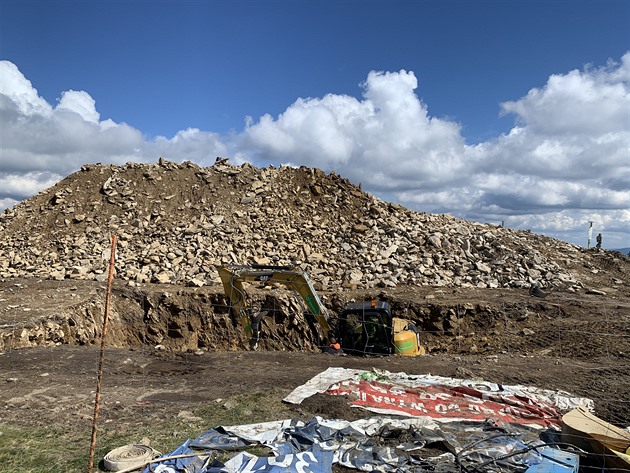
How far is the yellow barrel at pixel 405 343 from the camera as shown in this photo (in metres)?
11.1

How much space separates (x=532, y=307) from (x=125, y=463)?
46.0ft

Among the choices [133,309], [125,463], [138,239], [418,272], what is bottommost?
[125,463]

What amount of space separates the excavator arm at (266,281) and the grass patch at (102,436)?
11.7 ft

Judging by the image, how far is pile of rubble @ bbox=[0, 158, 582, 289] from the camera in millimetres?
18812

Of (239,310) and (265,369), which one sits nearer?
(265,369)

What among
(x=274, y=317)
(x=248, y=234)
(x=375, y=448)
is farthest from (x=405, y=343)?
(x=248, y=234)

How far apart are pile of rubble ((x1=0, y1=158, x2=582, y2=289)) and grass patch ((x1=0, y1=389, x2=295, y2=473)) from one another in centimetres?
1024

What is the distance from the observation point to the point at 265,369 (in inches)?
397

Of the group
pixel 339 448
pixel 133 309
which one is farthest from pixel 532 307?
pixel 133 309

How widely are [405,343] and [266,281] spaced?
3602 mm

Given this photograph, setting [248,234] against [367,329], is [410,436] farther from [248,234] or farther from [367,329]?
[248,234]

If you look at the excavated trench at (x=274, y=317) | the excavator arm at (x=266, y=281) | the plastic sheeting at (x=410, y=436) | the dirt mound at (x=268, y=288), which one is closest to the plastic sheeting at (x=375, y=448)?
the plastic sheeting at (x=410, y=436)

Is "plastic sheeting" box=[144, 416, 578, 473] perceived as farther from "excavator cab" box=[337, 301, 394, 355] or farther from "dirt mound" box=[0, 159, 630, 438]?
"excavator cab" box=[337, 301, 394, 355]

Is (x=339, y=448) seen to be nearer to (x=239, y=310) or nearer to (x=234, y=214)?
(x=239, y=310)
